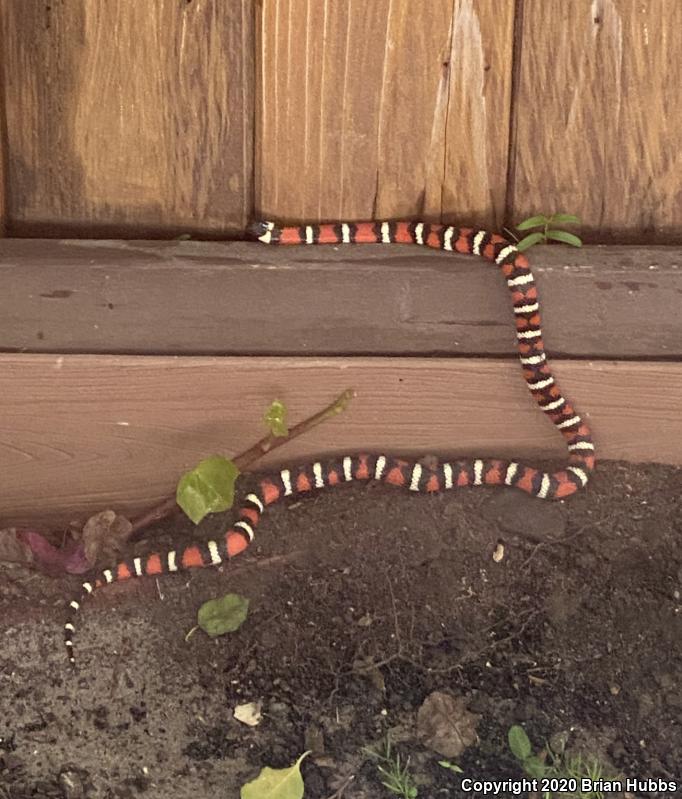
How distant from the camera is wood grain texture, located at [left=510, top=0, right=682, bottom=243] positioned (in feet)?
11.2

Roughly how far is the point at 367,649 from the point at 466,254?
54.4 inches

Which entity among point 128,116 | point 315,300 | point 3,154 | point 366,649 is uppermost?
point 128,116

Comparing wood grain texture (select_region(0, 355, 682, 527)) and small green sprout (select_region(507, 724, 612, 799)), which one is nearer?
small green sprout (select_region(507, 724, 612, 799))

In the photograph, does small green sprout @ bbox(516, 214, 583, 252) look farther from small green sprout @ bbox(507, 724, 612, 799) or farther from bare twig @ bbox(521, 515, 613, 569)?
small green sprout @ bbox(507, 724, 612, 799)

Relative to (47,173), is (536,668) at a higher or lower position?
lower

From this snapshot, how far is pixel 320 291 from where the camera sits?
365 centimetres

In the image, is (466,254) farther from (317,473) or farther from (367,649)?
(367,649)

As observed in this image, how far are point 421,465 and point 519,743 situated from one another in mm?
1123

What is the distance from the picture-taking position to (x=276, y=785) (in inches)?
119

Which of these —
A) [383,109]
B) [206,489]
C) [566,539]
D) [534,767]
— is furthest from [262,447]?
[534,767]

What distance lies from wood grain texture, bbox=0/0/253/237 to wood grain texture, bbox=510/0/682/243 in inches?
37.2

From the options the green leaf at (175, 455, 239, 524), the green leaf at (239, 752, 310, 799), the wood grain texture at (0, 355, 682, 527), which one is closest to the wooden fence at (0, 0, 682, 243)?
the wood grain texture at (0, 355, 682, 527)

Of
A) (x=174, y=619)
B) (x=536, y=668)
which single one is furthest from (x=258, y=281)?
(x=536, y=668)

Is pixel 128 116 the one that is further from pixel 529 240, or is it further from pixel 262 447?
pixel 529 240
